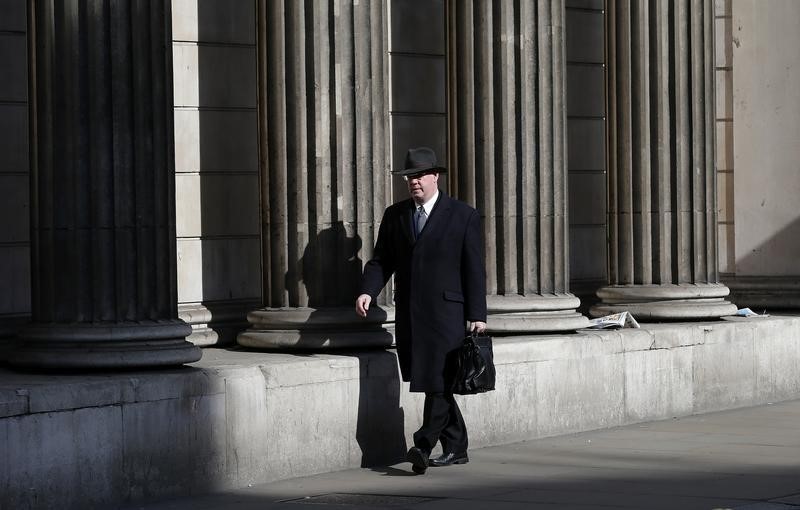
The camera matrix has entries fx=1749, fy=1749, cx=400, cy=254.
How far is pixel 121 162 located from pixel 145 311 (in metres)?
0.88

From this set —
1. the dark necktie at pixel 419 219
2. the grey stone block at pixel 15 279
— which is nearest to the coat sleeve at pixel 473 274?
the dark necktie at pixel 419 219

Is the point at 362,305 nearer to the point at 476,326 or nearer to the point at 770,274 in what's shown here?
the point at 476,326

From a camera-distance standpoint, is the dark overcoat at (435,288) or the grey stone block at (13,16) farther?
the grey stone block at (13,16)

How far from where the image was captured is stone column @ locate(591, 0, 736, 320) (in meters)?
15.1

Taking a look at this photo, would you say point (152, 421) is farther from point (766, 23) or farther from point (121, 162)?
point (766, 23)

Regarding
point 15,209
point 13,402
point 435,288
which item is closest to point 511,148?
point 435,288

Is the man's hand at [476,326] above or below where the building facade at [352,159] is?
below

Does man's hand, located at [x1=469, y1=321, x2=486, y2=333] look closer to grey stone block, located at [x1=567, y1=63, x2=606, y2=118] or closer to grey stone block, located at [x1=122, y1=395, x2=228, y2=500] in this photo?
grey stone block, located at [x1=122, y1=395, x2=228, y2=500]

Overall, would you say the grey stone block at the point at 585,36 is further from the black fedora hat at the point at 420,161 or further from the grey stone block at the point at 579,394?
the black fedora hat at the point at 420,161

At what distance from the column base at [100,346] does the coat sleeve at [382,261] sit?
1.46 m

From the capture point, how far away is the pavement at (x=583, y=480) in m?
9.52

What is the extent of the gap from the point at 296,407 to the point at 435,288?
1.15 metres

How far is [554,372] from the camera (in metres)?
12.8

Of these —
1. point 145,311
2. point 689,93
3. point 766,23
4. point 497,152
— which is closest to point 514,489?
point 145,311
